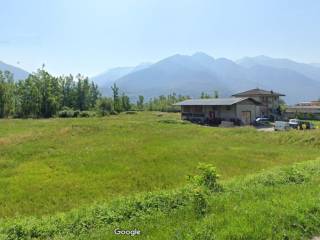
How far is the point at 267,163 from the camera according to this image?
65.4 feet

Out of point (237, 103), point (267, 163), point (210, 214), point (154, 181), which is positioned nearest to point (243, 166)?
point (267, 163)

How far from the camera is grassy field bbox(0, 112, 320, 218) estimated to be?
1309 centimetres

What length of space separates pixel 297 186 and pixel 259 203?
223 centimetres

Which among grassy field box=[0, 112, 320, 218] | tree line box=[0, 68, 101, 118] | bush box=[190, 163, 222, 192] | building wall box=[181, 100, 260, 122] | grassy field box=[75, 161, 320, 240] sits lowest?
grassy field box=[0, 112, 320, 218]

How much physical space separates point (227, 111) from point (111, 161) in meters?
38.5

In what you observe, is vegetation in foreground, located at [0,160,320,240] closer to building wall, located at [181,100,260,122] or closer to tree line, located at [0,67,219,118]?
building wall, located at [181,100,260,122]

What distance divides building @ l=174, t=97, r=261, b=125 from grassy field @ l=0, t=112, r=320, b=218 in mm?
19759

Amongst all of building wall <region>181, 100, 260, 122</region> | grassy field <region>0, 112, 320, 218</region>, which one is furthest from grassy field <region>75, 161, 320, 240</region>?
building wall <region>181, 100, 260, 122</region>

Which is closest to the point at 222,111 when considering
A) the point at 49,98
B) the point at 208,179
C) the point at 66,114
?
the point at 66,114

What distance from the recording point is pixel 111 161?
1970 cm

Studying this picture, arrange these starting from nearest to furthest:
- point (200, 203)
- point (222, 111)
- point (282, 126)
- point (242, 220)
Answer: point (242, 220)
point (200, 203)
point (282, 126)
point (222, 111)
